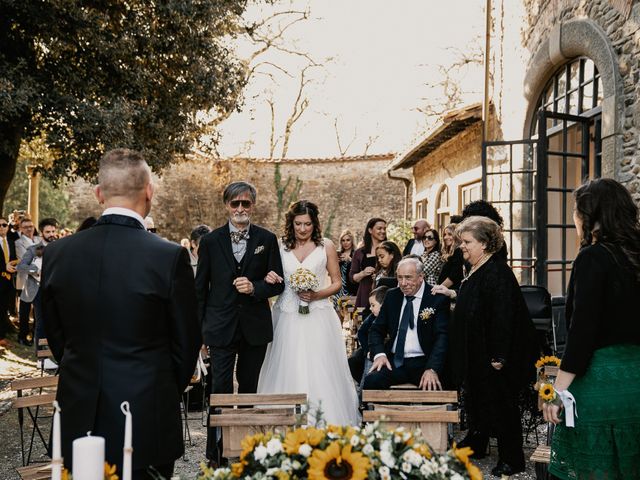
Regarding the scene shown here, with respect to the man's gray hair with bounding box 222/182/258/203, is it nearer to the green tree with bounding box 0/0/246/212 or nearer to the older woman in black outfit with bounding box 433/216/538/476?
the older woman in black outfit with bounding box 433/216/538/476

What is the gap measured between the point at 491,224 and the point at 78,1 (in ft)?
23.2

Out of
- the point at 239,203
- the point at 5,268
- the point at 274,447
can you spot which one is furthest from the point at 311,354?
the point at 5,268

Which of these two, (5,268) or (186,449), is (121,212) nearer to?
(186,449)

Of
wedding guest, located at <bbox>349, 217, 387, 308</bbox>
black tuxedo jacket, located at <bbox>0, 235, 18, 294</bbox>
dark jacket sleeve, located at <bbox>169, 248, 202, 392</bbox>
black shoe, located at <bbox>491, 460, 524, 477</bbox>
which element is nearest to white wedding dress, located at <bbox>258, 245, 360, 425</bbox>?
black shoe, located at <bbox>491, 460, 524, 477</bbox>

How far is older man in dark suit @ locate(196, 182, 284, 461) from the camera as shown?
5.03 metres

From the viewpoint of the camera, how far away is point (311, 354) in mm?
5445

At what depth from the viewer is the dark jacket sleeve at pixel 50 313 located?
2693 millimetres

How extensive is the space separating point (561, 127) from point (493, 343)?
4.97m

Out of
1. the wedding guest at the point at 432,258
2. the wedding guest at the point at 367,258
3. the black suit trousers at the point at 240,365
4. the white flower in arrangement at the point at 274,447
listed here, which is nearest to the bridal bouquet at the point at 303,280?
the black suit trousers at the point at 240,365

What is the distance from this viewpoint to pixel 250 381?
5086 millimetres

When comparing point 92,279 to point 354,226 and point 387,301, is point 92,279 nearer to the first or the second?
point 387,301

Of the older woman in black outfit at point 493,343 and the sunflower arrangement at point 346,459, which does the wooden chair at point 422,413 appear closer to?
the older woman in black outfit at point 493,343

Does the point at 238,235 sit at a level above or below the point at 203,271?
above

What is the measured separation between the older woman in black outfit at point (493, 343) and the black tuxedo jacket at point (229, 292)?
1448 millimetres
